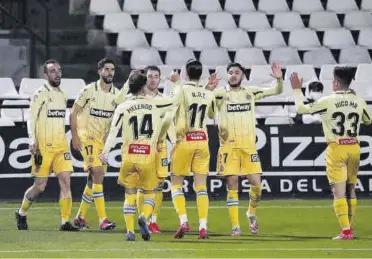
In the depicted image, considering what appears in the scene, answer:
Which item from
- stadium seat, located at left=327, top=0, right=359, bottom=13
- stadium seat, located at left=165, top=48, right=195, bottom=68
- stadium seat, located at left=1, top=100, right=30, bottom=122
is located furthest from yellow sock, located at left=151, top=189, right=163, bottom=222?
stadium seat, located at left=327, top=0, right=359, bottom=13

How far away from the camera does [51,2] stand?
71.6ft

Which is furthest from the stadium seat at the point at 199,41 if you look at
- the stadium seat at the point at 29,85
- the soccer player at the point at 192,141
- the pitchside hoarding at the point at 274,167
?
the soccer player at the point at 192,141

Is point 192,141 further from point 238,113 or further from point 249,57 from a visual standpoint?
point 249,57

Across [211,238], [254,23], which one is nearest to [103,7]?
[254,23]

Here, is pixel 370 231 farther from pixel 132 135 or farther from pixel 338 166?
pixel 132 135

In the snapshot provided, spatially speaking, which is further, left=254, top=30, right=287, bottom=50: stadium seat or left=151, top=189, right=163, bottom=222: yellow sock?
left=254, top=30, right=287, bottom=50: stadium seat

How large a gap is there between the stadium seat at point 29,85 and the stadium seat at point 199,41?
11.0 feet

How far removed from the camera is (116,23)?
2131 cm

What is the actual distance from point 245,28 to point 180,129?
9.00 m

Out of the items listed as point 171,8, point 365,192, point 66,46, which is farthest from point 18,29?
point 365,192

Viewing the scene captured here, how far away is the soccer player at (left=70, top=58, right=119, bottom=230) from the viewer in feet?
44.9

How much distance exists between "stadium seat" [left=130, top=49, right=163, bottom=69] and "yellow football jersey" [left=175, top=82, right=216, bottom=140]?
7921mm

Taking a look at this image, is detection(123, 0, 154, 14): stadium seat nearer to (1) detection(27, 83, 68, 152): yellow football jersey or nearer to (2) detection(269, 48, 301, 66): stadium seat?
(2) detection(269, 48, 301, 66): stadium seat

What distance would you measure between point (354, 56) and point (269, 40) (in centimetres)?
161
